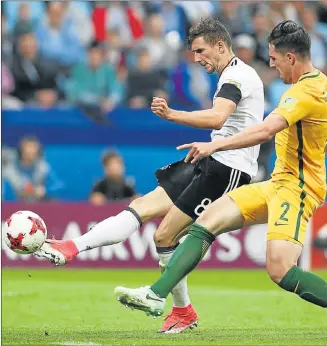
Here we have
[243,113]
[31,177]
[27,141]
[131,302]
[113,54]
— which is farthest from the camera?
[113,54]

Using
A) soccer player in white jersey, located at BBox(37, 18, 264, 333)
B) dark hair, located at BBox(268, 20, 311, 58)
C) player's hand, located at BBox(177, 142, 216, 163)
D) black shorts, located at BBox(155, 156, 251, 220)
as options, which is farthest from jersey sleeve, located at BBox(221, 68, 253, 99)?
player's hand, located at BBox(177, 142, 216, 163)

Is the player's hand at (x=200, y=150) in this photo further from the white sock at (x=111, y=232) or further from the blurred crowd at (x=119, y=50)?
the blurred crowd at (x=119, y=50)

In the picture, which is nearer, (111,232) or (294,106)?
(294,106)

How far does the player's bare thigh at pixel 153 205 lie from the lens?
8398 mm

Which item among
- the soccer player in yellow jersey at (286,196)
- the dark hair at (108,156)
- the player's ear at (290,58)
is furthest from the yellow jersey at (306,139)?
the dark hair at (108,156)

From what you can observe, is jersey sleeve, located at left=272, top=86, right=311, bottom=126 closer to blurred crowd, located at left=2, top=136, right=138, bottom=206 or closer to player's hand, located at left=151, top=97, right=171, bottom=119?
player's hand, located at left=151, top=97, right=171, bottom=119

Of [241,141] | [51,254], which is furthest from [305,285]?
[51,254]

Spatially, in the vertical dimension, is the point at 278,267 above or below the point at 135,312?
above

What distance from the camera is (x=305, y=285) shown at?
724cm

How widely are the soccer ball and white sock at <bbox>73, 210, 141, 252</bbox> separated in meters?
0.34

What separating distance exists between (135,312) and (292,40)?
394 cm

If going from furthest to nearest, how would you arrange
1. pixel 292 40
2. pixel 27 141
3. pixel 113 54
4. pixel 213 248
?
pixel 113 54 < pixel 27 141 < pixel 213 248 < pixel 292 40

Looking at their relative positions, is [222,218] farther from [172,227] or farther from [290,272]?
[172,227]

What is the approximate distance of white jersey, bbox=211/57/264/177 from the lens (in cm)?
798
